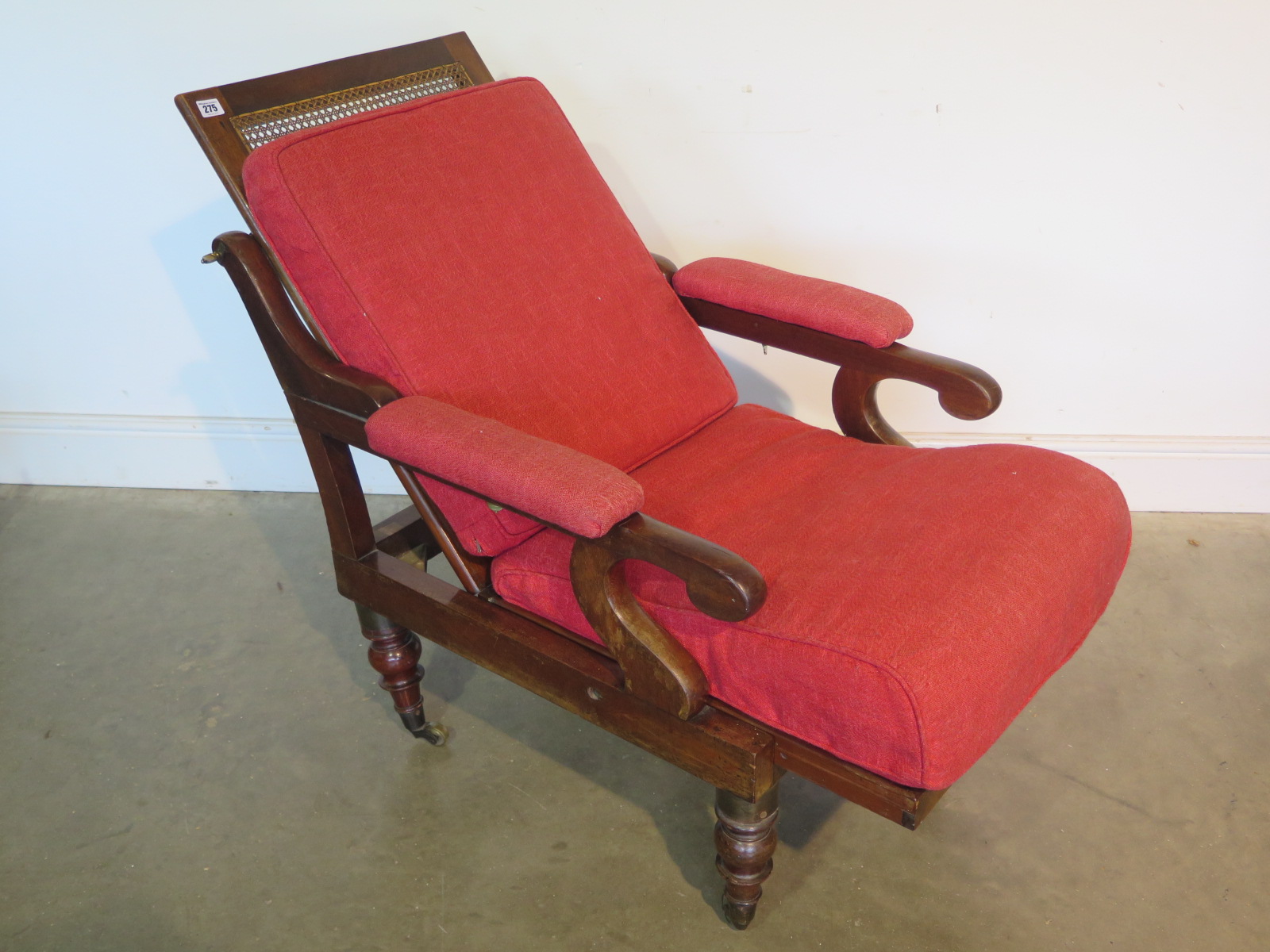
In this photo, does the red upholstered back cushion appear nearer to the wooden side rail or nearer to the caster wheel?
the wooden side rail

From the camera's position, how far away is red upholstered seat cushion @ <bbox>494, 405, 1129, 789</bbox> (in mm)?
1152

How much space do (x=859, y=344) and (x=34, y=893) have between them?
1465 mm

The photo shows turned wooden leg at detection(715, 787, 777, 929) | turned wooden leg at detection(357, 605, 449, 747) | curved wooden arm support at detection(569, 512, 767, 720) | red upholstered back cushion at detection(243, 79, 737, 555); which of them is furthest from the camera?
turned wooden leg at detection(357, 605, 449, 747)

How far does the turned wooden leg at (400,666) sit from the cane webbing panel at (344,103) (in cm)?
72

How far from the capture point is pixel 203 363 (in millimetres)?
2484

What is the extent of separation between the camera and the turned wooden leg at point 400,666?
1696mm

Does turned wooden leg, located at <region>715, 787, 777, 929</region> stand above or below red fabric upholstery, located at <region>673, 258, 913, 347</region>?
below

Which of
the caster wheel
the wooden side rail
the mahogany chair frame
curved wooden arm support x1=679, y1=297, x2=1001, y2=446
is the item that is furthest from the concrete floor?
curved wooden arm support x1=679, y1=297, x2=1001, y2=446

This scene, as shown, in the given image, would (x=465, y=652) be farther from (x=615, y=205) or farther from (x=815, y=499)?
(x=615, y=205)

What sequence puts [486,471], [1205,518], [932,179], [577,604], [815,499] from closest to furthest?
[486,471] < [577,604] < [815,499] < [932,179] < [1205,518]

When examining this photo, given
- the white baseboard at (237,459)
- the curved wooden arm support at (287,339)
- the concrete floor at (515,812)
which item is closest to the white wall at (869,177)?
the white baseboard at (237,459)

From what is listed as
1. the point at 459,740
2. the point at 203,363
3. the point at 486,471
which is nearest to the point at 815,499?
the point at 486,471

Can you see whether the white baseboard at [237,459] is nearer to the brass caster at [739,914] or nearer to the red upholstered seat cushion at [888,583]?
the red upholstered seat cushion at [888,583]

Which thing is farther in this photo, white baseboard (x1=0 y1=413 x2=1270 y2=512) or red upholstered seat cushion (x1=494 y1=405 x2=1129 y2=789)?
white baseboard (x1=0 y1=413 x2=1270 y2=512)
